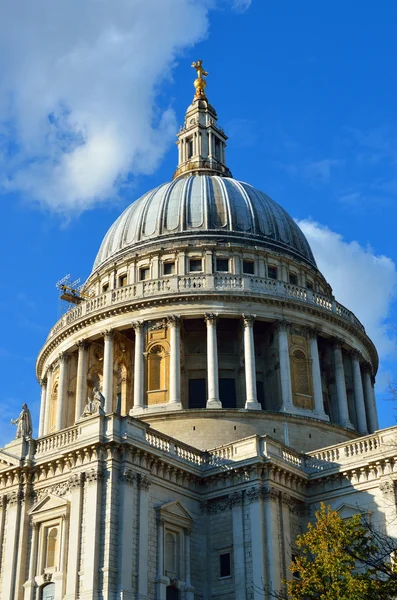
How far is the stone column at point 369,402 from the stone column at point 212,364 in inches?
478

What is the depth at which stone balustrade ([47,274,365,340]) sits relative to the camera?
54.8 metres

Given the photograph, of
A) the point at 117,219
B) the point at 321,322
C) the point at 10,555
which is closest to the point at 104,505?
the point at 10,555

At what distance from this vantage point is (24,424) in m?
44.3

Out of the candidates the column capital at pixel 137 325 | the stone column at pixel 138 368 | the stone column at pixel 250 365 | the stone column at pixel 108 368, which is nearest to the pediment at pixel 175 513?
the stone column at pixel 250 365

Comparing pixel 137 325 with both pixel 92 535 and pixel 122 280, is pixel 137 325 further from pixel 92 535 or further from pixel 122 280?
pixel 92 535

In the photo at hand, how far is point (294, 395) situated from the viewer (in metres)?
53.6

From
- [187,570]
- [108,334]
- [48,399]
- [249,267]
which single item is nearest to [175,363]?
[108,334]

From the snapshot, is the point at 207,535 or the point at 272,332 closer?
the point at 207,535

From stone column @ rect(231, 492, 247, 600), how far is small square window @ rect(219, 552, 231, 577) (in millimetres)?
708

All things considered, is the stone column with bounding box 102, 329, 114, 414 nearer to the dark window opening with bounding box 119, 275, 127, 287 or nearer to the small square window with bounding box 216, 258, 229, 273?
the dark window opening with bounding box 119, 275, 127, 287

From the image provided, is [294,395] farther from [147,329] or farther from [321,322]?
[147,329]

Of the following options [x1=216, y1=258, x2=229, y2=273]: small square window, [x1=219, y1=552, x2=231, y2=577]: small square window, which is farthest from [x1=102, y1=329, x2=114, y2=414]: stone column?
[x1=219, y1=552, x2=231, y2=577]: small square window

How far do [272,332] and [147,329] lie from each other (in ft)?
25.2

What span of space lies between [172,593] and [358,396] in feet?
74.8
